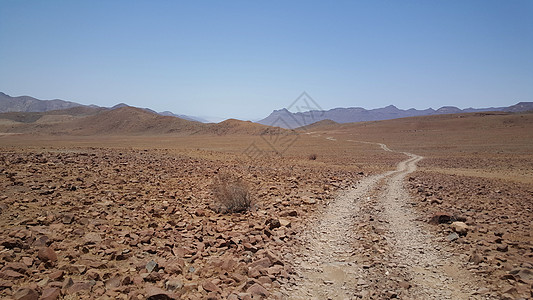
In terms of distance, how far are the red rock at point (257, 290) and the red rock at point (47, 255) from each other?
3.27 m

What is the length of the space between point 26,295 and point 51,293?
0.87 ft

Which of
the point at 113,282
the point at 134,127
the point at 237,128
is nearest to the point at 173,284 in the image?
the point at 113,282

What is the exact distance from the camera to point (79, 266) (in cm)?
473

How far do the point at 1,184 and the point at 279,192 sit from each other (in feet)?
29.5

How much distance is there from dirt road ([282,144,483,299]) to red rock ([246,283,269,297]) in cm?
38

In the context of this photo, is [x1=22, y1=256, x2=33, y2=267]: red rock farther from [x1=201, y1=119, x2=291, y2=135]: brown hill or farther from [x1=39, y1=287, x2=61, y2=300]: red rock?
[x1=201, y1=119, x2=291, y2=135]: brown hill

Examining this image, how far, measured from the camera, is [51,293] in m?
3.89

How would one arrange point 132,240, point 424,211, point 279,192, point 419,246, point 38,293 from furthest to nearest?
point 279,192 → point 424,211 → point 419,246 → point 132,240 → point 38,293

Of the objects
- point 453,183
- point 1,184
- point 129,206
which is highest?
point 1,184

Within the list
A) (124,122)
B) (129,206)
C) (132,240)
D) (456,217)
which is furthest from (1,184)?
(124,122)

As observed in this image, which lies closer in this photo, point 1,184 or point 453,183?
point 1,184

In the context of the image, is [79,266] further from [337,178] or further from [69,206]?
[337,178]

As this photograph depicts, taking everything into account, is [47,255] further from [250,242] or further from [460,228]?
[460,228]

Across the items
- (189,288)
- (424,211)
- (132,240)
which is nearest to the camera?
(189,288)
